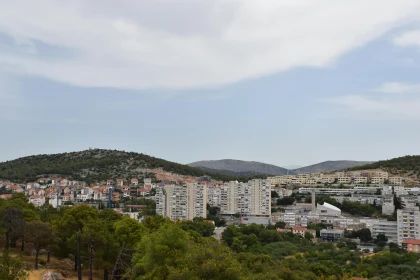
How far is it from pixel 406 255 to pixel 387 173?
1967 inches

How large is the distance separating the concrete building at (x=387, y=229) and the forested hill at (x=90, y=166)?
42.1 metres

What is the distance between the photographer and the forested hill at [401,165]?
239 ft

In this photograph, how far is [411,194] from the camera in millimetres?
52750

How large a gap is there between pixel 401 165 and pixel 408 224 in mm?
45170

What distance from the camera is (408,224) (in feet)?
116

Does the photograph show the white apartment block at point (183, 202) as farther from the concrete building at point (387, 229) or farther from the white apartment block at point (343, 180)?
the white apartment block at point (343, 180)

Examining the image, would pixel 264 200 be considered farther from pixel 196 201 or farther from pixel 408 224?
pixel 408 224

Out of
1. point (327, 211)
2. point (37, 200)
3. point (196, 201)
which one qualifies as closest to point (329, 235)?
point (327, 211)

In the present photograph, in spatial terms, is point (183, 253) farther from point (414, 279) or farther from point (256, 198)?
point (256, 198)

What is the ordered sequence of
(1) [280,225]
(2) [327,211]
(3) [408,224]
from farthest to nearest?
(2) [327,211] → (1) [280,225] → (3) [408,224]

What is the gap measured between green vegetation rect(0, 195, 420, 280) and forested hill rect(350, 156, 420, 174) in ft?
143

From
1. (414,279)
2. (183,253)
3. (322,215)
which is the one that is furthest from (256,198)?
(183,253)

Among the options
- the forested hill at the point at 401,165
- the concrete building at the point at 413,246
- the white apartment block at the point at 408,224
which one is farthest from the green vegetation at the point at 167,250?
the forested hill at the point at 401,165

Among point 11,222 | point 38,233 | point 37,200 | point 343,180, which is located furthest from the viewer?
point 343,180
